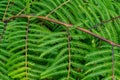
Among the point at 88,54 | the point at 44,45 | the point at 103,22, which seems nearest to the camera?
the point at 88,54

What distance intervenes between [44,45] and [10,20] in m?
0.27

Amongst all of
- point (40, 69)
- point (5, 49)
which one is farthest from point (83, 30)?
point (5, 49)

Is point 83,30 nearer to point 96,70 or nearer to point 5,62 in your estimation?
point 96,70

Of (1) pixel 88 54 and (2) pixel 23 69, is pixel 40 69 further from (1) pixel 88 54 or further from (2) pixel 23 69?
(1) pixel 88 54

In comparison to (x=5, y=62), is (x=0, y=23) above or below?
above

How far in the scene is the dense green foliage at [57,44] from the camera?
4.57 ft

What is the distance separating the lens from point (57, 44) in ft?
4.73

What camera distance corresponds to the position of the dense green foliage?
4.57 feet

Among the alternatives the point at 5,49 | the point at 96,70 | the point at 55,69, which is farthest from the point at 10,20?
the point at 96,70

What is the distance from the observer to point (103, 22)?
1617 millimetres

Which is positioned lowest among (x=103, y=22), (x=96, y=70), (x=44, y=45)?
(x=96, y=70)

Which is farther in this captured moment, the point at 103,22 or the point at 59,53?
the point at 103,22

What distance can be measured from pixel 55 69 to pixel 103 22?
41 centimetres

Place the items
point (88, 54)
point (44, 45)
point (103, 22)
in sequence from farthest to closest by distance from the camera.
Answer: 1. point (103, 22)
2. point (44, 45)
3. point (88, 54)
